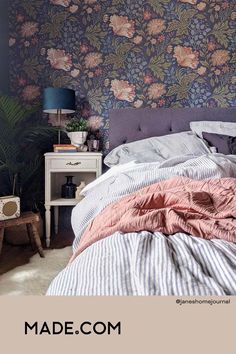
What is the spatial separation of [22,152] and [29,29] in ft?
3.96

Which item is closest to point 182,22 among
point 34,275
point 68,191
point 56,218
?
point 68,191

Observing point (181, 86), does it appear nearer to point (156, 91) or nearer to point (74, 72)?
point (156, 91)

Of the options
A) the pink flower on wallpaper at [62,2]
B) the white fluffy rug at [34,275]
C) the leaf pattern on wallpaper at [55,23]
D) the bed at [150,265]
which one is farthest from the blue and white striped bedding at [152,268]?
the pink flower on wallpaper at [62,2]

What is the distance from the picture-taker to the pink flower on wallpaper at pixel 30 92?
296 cm

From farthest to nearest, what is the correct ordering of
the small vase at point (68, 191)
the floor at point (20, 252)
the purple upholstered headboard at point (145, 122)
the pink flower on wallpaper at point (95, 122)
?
the pink flower on wallpaper at point (95, 122) → the purple upholstered headboard at point (145, 122) → the small vase at point (68, 191) → the floor at point (20, 252)

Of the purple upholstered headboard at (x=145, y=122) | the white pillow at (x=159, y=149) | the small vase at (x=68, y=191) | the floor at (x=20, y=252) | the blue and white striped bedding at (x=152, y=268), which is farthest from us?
the purple upholstered headboard at (x=145, y=122)

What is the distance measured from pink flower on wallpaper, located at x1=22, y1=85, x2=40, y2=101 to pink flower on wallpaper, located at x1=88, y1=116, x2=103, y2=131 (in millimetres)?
584

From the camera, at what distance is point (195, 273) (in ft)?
2.08

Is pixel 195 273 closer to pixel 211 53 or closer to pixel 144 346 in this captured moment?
pixel 144 346

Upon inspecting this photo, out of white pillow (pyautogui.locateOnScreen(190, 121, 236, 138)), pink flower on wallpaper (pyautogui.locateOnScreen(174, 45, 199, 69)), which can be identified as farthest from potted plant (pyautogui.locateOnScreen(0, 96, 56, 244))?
pink flower on wallpaper (pyautogui.locateOnScreen(174, 45, 199, 69))

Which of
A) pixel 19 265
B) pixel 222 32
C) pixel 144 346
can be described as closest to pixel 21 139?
pixel 19 265

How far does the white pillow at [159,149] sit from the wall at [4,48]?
124 cm

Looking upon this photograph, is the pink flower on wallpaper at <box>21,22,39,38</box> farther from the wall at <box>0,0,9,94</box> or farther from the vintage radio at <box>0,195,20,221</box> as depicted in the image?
the vintage radio at <box>0,195,20,221</box>

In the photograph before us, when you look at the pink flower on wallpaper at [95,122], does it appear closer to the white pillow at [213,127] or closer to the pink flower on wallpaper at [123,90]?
the pink flower on wallpaper at [123,90]
